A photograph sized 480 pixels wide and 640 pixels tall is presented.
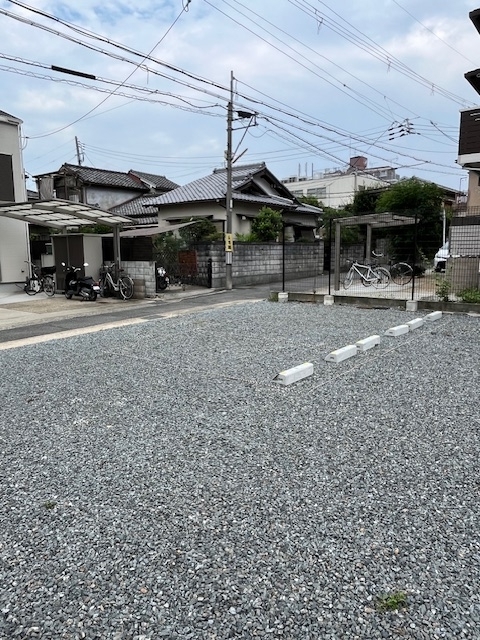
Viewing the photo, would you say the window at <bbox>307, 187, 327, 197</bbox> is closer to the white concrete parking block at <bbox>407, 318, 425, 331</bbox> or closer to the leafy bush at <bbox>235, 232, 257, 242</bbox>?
the leafy bush at <bbox>235, 232, 257, 242</bbox>

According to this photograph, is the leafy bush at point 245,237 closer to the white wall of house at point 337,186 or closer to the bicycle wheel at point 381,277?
the bicycle wheel at point 381,277

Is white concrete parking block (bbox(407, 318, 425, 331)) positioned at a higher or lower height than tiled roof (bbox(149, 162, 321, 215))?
lower

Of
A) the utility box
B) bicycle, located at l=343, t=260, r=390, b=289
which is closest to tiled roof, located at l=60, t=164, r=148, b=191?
the utility box

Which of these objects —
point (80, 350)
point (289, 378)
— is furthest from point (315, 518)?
point (80, 350)

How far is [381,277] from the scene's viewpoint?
43.4 ft

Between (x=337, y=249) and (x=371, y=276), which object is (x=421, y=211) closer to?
(x=371, y=276)

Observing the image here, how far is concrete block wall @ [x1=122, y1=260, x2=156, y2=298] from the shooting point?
12.4 meters

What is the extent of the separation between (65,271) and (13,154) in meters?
3.76

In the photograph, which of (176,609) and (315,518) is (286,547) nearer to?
Result: (315,518)

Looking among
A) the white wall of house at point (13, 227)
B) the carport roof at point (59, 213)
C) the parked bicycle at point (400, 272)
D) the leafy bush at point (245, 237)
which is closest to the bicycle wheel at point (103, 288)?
the carport roof at point (59, 213)

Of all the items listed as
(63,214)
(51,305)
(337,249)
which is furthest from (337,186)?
(51,305)

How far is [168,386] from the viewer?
4352mm

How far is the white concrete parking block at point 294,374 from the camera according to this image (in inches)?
172

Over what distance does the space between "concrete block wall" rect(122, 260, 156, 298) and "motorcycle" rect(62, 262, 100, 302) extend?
1174 millimetres
